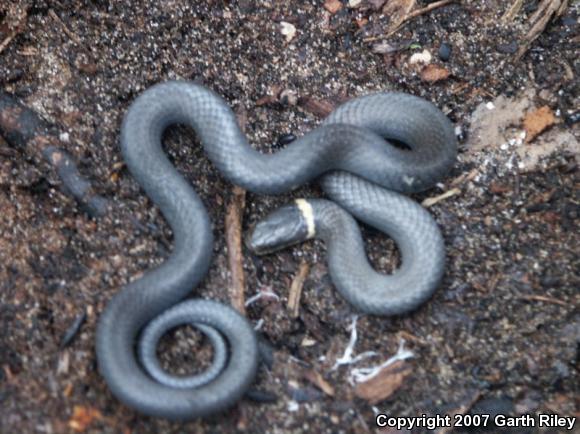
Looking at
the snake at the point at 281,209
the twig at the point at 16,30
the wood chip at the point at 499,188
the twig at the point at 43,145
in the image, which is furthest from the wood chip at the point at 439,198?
the twig at the point at 16,30

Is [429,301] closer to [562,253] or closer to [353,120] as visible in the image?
[562,253]

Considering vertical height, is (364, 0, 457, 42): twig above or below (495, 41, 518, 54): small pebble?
above

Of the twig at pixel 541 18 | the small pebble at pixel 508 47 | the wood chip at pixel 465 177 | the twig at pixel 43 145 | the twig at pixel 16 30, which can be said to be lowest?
the twig at pixel 43 145

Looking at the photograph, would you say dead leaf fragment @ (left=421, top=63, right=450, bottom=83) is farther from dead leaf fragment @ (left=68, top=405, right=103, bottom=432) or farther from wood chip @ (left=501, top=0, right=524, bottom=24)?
dead leaf fragment @ (left=68, top=405, right=103, bottom=432)

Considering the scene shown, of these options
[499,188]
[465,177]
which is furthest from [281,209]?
[499,188]

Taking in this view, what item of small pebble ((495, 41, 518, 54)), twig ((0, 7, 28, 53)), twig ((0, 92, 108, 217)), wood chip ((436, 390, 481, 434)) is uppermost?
small pebble ((495, 41, 518, 54))

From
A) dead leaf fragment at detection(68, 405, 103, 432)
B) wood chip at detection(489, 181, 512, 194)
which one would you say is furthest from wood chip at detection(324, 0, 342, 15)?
dead leaf fragment at detection(68, 405, 103, 432)

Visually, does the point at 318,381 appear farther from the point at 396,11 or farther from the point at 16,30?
the point at 16,30

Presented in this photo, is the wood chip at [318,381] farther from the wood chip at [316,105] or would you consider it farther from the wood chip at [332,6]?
the wood chip at [332,6]
